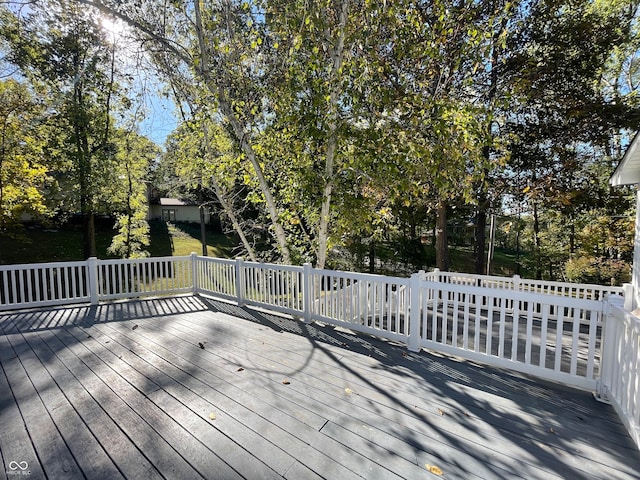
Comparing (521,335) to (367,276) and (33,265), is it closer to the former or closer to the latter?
(367,276)

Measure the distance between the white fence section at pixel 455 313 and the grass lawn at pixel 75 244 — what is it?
6688 millimetres

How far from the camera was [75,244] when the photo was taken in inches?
669

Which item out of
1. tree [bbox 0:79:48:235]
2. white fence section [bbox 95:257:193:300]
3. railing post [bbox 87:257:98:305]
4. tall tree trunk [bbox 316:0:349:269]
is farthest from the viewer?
tree [bbox 0:79:48:235]

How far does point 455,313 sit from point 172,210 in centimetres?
3274

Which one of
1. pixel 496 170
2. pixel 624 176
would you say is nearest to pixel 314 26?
pixel 624 176

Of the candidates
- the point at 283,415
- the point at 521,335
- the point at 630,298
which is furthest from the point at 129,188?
the point at 630,298

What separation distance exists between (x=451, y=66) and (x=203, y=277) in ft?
20.3

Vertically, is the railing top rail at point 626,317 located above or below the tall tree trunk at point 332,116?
below

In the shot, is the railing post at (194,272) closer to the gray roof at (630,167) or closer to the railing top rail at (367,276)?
the railing top rail at (367,276)

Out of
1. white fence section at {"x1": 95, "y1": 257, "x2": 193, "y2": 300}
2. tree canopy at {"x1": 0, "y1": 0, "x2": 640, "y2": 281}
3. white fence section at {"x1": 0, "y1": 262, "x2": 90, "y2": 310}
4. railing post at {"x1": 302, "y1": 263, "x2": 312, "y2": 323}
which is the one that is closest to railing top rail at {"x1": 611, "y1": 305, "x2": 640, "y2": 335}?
tree canopy at {"x1": 0, "y1": 0, "x2": 640, "y2": 281}

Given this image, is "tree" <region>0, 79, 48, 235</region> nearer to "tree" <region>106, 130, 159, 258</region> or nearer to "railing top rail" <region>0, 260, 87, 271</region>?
"tree" <region>106, 130, 159, 258</region>

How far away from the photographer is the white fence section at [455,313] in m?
2.60

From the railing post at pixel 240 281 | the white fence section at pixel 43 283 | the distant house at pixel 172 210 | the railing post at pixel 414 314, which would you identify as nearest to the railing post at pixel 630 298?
the railing post at pixel 414 314

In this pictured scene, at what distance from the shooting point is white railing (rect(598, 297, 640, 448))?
7.00 feet
